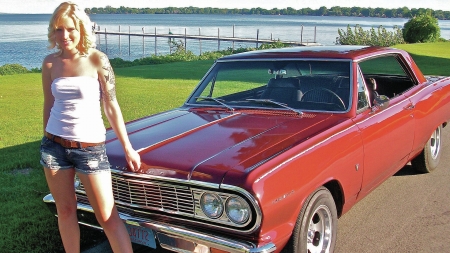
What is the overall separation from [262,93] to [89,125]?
7.33ft

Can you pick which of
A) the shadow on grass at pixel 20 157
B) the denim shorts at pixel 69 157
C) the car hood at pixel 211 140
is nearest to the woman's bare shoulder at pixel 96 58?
the denim shorts at pixel 69 157

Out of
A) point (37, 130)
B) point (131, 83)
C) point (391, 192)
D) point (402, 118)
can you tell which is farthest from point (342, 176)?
point (131, 83)

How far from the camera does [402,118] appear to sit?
5.02 metres

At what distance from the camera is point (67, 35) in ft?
9.78

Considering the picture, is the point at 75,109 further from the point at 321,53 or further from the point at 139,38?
the point at 139,38

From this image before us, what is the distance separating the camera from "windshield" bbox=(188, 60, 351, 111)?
4609 millimetres

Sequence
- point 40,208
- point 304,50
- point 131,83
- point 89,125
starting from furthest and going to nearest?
point 131,83
point 304,50
point 40,208
point 89,125

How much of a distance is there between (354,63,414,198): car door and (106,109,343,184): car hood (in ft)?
1.17

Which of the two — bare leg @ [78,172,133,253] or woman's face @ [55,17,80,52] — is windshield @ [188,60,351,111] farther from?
woman's face @ [55,17,80,52]

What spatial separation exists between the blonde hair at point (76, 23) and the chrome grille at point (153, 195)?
966 millimetres

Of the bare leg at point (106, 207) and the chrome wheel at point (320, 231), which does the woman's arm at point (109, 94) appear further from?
the chrome wheel at point (320, 231)

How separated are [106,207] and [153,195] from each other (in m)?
0.36

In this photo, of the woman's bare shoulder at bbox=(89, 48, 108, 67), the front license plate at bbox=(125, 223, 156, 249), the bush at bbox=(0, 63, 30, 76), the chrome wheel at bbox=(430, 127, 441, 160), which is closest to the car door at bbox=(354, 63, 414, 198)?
the chrome wheel at bbox=(430, 127, 441, 160)

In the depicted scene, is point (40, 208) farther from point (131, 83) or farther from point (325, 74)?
point (131, 83)
